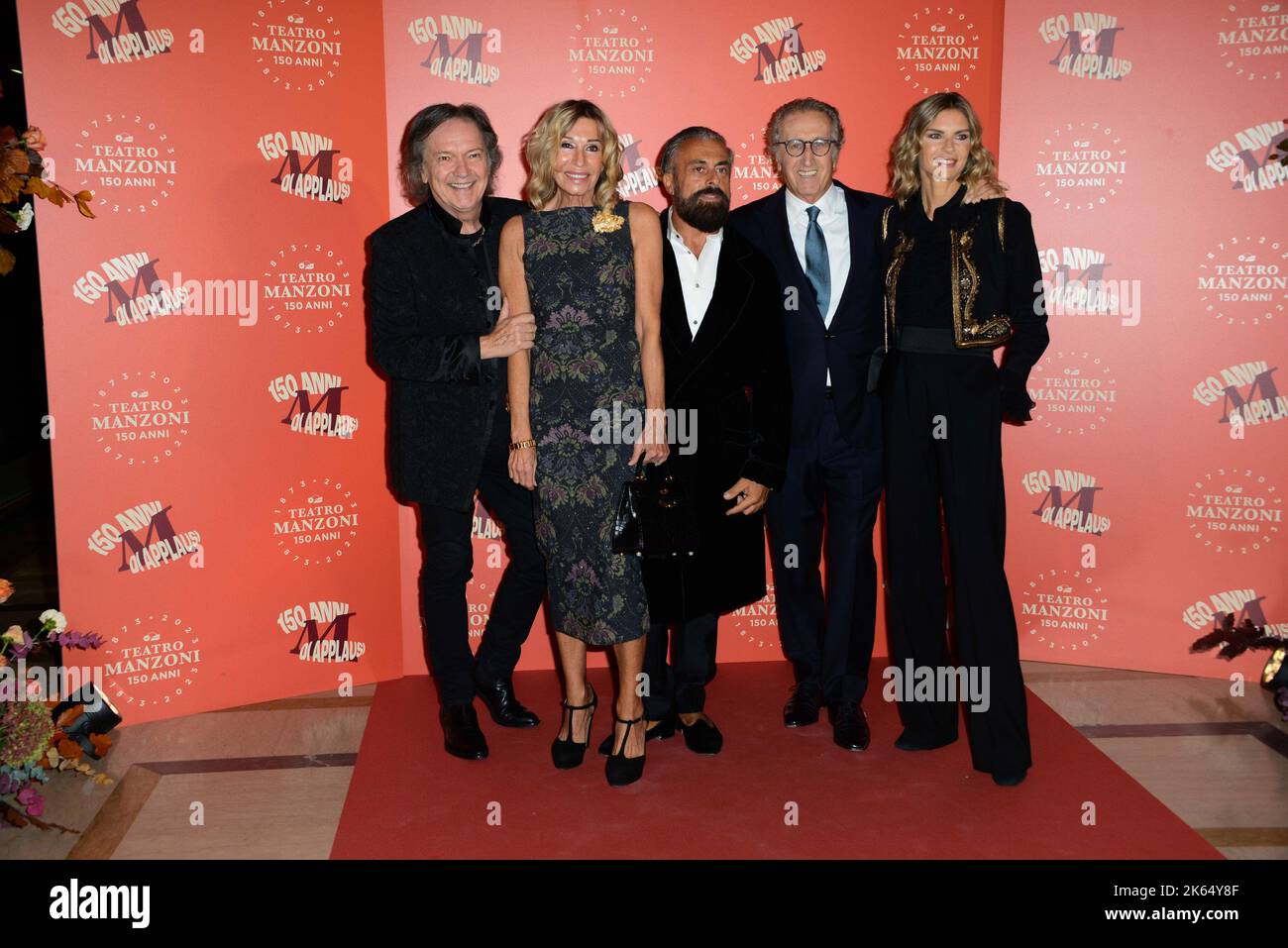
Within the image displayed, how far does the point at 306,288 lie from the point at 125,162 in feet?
2.33

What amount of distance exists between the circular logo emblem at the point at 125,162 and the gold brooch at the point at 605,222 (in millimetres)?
1623

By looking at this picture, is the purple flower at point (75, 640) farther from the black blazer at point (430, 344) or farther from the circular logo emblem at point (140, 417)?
the black blazer at point (430, 344)

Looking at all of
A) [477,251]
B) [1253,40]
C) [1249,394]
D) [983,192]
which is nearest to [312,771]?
[477,251]

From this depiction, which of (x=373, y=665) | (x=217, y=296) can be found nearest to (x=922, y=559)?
(x=373, y=665)

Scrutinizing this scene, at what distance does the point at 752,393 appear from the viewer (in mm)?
3428

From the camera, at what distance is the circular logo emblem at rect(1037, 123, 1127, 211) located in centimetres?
423

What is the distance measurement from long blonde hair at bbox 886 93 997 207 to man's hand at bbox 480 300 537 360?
3.98 feet

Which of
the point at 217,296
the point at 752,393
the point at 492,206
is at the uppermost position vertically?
the point at 492,206

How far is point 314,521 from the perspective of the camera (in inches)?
166

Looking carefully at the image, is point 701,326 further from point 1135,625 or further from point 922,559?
point 1135,625

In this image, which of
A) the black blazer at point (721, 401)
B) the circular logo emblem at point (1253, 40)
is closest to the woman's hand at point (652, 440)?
the black blazer at point (721, 401)

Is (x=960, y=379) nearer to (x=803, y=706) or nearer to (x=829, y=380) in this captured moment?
(x=829, y=380)

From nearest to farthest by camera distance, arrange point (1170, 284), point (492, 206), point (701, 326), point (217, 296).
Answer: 1. point (701, 326)
2. point (492, 206)
3. point (217, 296)
4. point (1170, 284)

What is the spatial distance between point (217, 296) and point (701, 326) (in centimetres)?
177
